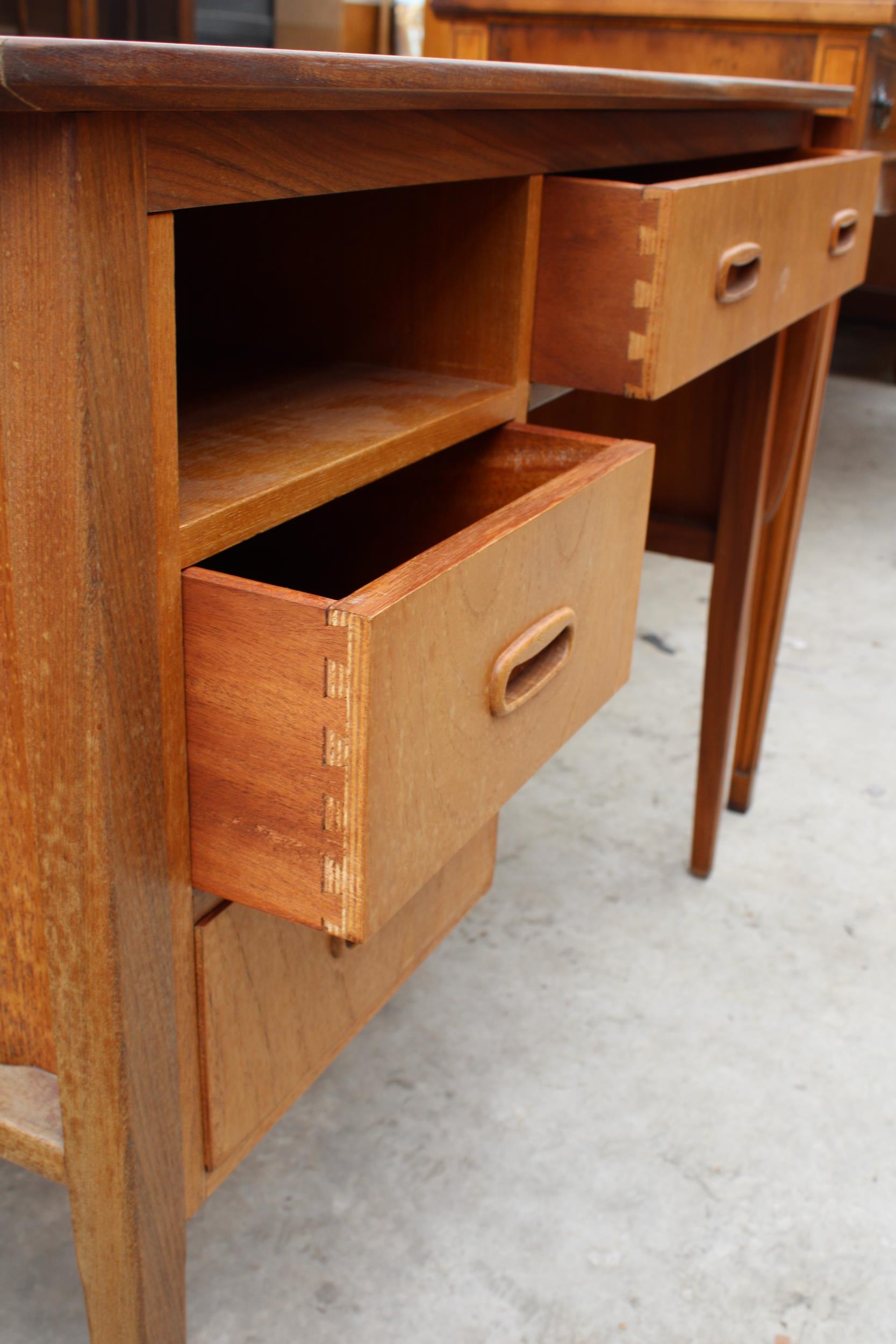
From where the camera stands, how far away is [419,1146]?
3.13 feet

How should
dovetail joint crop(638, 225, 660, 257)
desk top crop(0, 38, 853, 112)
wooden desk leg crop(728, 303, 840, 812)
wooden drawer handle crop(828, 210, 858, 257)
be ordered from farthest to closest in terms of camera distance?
wooden desk leg crop(728, 303, 840, 812) → wooden drawer handle crop(828, 210, 858, 257) → dovetail joint crop(638, 225, 660, 257) → desk top crop(0, 38, 853, 112)

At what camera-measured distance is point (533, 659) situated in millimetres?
699

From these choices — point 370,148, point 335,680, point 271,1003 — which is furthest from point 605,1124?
point 370,148

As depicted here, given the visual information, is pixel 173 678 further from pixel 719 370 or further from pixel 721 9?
pixel 721 9

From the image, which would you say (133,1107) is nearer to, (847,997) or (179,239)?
(179,239)

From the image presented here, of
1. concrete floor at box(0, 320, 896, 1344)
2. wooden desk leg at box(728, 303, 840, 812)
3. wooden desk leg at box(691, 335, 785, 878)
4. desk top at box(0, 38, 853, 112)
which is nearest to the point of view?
desk top at box(0, 38, 853, 112)

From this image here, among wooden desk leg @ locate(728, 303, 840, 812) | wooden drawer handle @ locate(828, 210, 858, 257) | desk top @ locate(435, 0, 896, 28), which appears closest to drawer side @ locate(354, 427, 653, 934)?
wooden drawer handle @ locate(828, 210, 858, 257)

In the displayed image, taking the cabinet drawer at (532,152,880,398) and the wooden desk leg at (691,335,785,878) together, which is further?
the wooden desk leg at (691,335,785,878)

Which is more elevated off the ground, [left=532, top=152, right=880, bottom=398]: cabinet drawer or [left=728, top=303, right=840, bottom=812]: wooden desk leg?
[left=532, top=152, right=880, bottom=398]: cabinet drawer

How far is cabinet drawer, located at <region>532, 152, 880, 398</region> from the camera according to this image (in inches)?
27.3

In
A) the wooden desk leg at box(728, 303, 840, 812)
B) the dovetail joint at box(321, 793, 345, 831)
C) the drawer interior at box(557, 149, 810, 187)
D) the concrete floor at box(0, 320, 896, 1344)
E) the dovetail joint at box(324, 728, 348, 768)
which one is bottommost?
the concrete floor at box(0, 320, 896, 1344)

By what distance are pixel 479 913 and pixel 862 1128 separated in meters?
0.42

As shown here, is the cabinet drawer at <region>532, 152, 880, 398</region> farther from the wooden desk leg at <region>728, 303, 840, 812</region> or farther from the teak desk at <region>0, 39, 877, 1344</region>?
the wooden desk leg at <region>728, 303, 840, 812</region>

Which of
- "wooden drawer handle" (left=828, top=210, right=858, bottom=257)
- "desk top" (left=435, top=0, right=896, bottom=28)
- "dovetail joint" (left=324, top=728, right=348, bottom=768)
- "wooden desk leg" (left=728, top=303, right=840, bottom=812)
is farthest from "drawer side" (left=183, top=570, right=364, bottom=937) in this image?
"desk top" (left=435, top=0, right=896, bottom=28)
